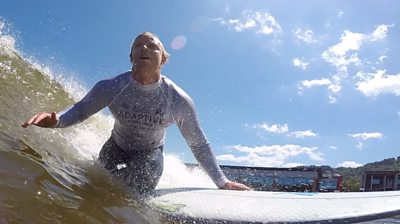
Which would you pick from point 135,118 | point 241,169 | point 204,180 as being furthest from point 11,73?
point 241,169

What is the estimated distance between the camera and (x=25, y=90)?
20.4 feet

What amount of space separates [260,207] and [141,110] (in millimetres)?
1300

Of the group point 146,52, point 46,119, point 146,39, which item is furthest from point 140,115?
point 46,119

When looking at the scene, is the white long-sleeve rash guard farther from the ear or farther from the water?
the water

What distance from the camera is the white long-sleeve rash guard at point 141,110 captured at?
3457mm

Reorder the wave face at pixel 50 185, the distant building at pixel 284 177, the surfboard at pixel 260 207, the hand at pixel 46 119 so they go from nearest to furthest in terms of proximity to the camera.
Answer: the wave face at pixel 50 185 < the hand at pixel 46 119 < the surfboard at pixel 260 207 < the distant building at pixel 284 177

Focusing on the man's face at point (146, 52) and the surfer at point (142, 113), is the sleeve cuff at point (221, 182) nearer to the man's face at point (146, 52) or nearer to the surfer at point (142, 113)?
the surfer at point (142, 113)

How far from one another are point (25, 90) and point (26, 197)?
15.6 feet

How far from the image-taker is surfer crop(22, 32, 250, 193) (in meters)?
3.43

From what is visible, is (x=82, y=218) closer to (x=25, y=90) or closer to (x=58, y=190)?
(x=58, y=190)

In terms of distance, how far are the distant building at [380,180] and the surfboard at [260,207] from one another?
24.5m

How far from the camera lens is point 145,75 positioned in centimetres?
341

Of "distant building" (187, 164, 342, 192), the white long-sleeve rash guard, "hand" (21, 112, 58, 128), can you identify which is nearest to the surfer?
the white long-sleeve rash guard

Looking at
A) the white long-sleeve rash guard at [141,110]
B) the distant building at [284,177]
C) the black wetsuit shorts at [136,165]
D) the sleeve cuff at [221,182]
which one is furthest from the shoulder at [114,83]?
the distant building at [284,177]
